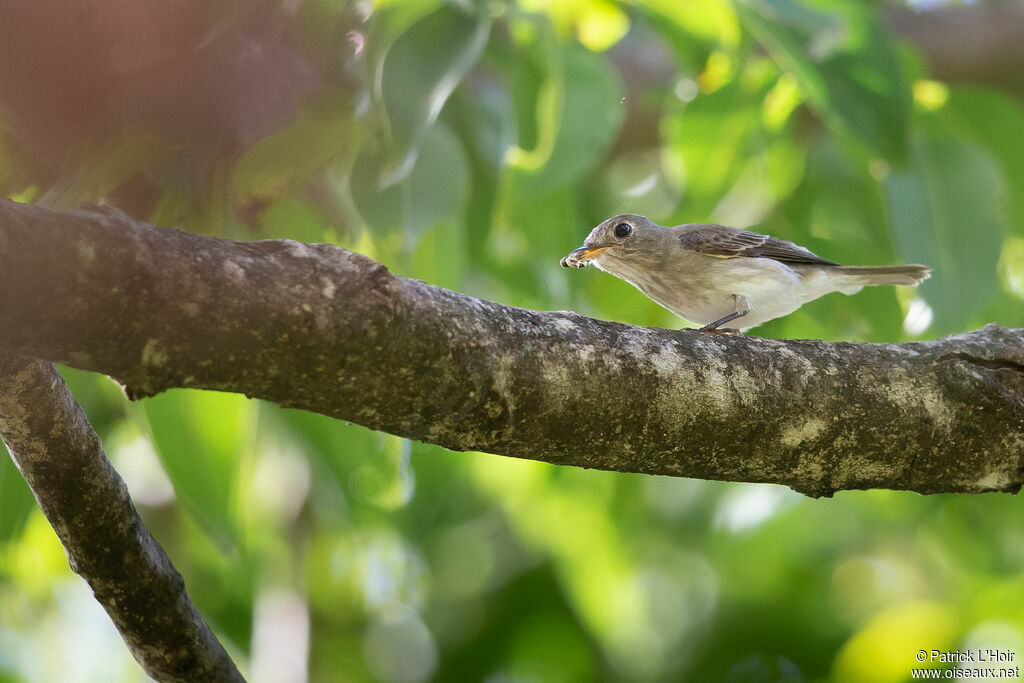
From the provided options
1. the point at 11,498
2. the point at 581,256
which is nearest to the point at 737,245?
the point at 581,256

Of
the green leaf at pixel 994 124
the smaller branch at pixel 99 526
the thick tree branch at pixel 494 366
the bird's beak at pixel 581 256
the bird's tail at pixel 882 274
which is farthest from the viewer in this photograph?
the bird's tail at pixel 882 274

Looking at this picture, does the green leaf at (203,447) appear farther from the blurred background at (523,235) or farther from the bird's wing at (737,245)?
the bird's wing at (737,245)

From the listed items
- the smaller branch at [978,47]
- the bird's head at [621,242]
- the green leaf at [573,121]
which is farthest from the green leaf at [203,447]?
the smaller branch at [978,47]

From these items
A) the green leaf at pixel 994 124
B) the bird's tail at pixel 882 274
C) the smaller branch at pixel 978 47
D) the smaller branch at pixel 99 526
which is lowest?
the smaller branch at pixel 99 526

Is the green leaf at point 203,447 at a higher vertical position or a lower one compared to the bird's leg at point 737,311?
lower

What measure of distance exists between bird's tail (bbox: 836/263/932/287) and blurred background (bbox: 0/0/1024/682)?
7 centimetres

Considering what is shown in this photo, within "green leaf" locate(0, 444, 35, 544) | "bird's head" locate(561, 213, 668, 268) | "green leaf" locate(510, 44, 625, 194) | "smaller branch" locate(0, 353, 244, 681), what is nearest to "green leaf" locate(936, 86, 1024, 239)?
"bird's head" locate(561, 213, 668, 268)

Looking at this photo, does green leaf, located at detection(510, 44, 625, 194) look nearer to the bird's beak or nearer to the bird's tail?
the bird's beak

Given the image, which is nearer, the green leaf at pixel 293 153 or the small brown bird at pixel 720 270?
the green leaf at pixel 293 153

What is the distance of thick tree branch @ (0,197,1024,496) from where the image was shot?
4.77 feet

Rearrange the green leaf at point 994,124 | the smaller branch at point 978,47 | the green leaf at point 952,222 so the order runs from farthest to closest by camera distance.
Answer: the smaller branch at point 978,47
the green leaf at point 994,124
the green leaf at point 952,222

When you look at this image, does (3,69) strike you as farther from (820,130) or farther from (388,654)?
(388,654)

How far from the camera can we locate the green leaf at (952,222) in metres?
3.40

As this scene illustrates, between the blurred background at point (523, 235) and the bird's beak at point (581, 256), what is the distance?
9cm
